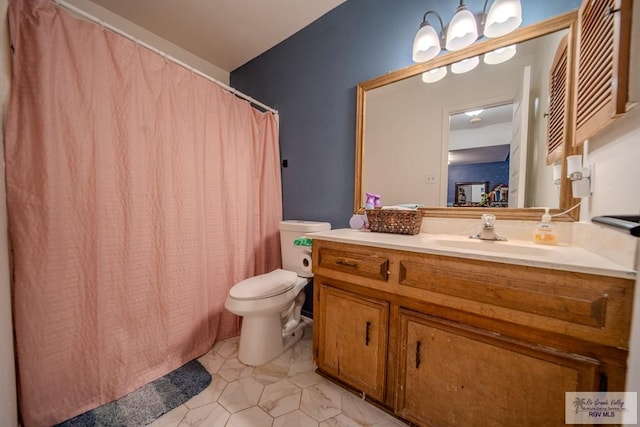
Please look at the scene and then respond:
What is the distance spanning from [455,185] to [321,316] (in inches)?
40.2

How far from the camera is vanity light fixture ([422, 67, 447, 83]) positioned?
4.14ft

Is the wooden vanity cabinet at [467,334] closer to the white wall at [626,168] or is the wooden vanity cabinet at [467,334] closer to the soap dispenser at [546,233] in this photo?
the white wall at [626,168]

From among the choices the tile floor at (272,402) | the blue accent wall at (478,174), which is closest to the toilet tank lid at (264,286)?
the tile floor at (272,402)

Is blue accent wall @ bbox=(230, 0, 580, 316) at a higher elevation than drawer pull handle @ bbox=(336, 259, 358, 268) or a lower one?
higher

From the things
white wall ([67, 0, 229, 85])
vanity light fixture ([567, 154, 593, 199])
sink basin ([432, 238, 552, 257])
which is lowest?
→ sink basin ([432, 238, 552, 257])

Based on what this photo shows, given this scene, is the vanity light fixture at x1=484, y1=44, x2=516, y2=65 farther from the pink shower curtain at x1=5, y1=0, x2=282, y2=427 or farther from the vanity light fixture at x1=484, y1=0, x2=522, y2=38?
the pink shower curtain at x1=5, y1=0, x2=282, y2=427

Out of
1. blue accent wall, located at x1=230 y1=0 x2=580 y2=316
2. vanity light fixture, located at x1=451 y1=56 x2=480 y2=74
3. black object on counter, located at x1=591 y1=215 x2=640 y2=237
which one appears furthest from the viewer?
blue accent wall, located at x1=230 y1=0 x2=580 y2=316

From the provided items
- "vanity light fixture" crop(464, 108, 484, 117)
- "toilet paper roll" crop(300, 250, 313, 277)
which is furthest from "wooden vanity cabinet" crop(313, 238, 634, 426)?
"vanity light fixture" crop(464, 108, 484, 117)

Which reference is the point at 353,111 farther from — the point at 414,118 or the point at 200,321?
the point at 200,321

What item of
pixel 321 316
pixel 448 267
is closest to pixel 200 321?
pixel 321 316

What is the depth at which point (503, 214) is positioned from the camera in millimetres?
1097

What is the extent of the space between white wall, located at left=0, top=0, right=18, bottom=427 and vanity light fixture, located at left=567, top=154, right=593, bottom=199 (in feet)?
7.04

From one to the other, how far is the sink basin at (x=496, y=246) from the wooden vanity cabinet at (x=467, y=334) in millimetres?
203

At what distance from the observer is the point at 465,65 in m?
1.19
